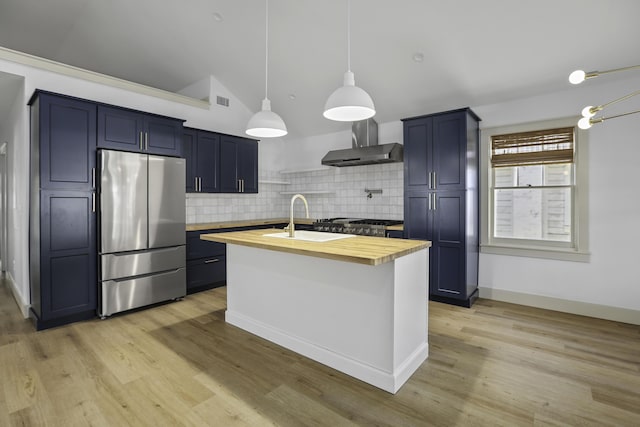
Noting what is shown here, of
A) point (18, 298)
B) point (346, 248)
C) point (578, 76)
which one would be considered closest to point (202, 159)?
point (18, 298)

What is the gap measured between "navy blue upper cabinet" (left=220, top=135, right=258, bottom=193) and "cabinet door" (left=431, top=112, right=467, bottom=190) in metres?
2.96

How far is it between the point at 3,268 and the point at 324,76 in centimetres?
608

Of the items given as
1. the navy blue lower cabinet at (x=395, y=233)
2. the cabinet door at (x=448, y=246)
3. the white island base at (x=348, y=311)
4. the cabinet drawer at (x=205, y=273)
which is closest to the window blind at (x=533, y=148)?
the cabinet door at (x=448, y=246)

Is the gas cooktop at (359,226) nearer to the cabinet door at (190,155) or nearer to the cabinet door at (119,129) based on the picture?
the cabinet door at (190,155)

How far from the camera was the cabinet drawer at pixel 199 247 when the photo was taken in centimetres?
427

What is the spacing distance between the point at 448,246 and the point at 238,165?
340 centimetres

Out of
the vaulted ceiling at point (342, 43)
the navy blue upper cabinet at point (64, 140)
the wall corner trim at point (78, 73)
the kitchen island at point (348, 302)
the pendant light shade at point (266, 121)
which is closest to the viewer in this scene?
the kitchen island at point (348, 302)

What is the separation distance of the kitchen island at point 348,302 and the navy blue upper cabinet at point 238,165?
2.44 m

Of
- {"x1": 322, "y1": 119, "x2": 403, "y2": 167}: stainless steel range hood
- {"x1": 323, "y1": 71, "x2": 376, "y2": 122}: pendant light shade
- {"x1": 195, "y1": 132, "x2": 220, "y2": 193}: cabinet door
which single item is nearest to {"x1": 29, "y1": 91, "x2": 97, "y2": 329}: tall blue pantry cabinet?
{"x1": 195, "y1": 132, "x2": 220, "y2": 193}: cabinet door

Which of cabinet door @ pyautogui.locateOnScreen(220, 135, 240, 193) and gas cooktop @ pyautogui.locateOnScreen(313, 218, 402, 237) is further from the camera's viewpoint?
cabinet door @ pyautogui.locateOnScreen(220, 135, 240, 193)

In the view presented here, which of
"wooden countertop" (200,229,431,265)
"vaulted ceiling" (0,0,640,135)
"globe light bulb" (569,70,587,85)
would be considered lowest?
"wooden countertop" (200,229,431,265)

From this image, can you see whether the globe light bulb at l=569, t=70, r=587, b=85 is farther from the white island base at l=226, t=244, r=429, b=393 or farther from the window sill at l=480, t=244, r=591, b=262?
the window sill at l=480, t=244, r=591, b=262

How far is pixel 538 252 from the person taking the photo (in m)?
3.72

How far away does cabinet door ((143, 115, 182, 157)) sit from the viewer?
3734mm
